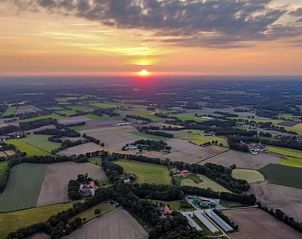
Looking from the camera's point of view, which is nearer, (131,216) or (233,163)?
(131,216)

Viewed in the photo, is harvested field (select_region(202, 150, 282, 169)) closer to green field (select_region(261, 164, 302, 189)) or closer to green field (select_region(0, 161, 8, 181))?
green field (select_region(261, 164, 302, 189))

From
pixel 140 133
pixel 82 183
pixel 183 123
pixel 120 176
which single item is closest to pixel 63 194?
pixel 82 183

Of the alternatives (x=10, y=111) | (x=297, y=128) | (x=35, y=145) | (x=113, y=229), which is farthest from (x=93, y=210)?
(x=10, y=111)

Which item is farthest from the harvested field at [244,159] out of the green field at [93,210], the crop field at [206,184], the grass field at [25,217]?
the grass field at [25,217]

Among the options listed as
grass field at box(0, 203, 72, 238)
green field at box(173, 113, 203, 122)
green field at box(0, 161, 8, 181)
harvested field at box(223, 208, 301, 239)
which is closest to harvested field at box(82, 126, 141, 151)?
green field at box(0, 161, 8, 181)

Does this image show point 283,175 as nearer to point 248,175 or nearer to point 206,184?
point 248,175

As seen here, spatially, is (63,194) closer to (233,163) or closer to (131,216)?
(131,216)
